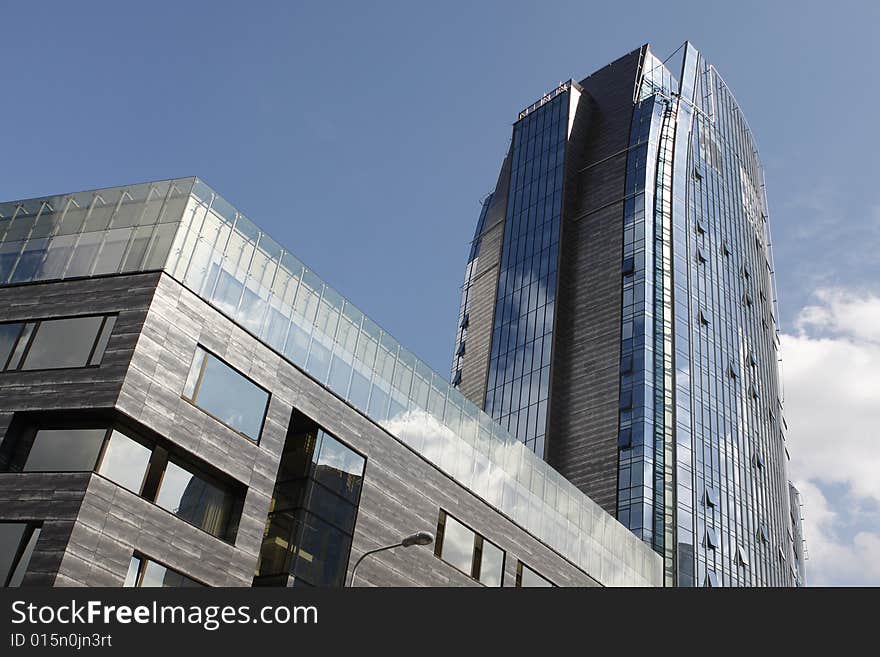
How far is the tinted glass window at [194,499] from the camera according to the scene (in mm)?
32875

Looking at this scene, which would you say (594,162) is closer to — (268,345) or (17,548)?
(268,345)

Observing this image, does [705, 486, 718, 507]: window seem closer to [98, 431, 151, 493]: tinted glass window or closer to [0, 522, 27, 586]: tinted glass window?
[98, 431, 151, 493]: tinted glass window

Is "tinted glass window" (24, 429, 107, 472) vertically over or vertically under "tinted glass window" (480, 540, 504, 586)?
under

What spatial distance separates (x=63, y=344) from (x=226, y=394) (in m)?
6.18

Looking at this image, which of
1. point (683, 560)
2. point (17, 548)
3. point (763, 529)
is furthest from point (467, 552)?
point (763, 529)

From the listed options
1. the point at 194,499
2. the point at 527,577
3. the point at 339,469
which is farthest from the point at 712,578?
the point at 194,499

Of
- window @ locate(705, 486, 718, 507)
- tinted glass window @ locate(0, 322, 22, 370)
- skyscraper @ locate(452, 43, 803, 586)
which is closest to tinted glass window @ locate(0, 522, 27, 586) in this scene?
tinted glass window @ locate(0, 322, 22, 370)

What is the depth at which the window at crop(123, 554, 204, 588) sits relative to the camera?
30344mm

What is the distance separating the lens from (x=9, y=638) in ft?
74.6

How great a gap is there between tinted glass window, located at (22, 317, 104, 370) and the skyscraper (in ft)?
175

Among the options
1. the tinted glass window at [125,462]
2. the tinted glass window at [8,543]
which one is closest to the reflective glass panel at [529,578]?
the tinted glass window at [125,462]

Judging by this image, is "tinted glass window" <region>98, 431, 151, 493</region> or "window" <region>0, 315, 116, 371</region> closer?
"tinted glass window" <region>98, 431, 151, 493</region>

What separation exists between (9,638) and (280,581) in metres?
14.2

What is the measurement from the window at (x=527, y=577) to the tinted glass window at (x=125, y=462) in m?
24.0
